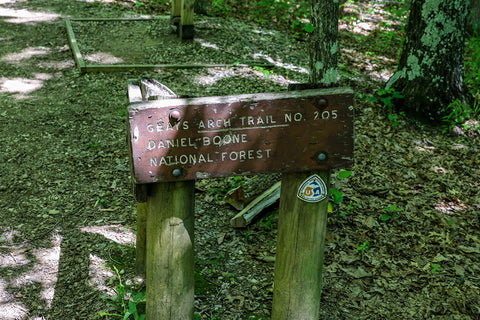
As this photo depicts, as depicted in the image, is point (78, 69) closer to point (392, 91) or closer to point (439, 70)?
point (392, 91)

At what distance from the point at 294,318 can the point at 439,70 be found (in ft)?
14.0

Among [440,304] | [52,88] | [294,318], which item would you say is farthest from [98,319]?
[52,88]

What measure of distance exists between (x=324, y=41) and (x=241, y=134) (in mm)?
2500

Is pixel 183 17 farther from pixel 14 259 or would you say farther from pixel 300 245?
pixel 300 245

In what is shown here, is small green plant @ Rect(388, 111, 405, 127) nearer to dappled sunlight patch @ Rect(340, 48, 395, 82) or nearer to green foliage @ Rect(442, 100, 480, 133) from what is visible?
green foliage @ Rect(442, 100, 480, 133)

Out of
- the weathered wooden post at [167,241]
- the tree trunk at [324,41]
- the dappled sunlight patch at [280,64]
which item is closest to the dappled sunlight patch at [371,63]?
the dappled sunlight patch at [280,64]

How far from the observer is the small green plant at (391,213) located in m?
4.28

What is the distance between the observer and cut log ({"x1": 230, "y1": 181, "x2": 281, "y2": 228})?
399cm

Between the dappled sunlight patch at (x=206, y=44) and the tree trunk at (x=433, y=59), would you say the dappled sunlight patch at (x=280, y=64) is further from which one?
the tree trunk at (x=433, y=59)

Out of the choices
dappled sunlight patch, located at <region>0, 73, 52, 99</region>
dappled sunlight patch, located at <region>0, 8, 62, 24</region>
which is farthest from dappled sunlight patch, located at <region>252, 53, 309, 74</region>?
dappled sunlight patch, located at <region>0, 8, 62, 24</region>

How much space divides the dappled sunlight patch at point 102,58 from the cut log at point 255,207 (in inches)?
156

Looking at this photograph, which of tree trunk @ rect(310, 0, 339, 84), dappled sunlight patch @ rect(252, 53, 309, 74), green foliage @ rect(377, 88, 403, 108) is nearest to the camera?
tree trunk @ rect(310, 0, 339, 84)

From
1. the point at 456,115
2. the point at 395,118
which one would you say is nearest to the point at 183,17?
the point at 395,118

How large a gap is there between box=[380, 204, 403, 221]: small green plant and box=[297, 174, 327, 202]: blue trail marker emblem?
1.97 metres
